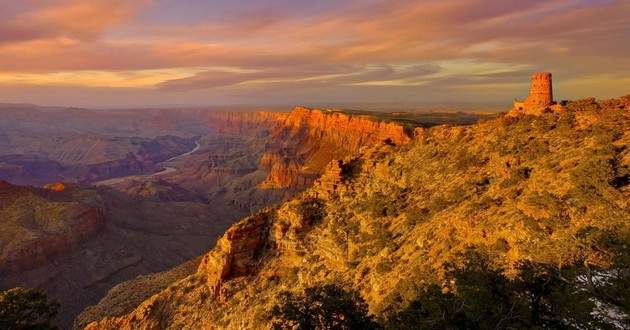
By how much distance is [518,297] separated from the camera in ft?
53.7

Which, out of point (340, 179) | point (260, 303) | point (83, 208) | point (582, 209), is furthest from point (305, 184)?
point (582, 209)

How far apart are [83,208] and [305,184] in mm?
83984

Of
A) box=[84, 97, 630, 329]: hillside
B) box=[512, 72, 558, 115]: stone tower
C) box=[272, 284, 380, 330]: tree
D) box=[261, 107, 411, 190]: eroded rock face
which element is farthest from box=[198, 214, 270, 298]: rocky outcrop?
box=[261, 107, 411, 190]: eroded rock face

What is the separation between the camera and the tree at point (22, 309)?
85.6 feet

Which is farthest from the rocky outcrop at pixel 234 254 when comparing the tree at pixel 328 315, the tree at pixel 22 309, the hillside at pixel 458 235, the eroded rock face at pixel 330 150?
the eroded rock face at pixel 330 150

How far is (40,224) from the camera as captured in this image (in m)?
99.2

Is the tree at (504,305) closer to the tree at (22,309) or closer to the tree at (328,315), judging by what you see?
the tree at (328,315)

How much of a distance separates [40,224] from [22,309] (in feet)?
294

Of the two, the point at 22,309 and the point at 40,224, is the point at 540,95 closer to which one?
the point at 22,309

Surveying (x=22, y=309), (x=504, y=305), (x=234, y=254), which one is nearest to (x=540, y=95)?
(x=504, y=305)

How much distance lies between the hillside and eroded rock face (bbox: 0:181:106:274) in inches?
2353

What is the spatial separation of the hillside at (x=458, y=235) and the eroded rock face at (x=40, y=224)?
2353 inches

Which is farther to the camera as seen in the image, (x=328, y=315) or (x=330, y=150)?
(x=330, y=150)

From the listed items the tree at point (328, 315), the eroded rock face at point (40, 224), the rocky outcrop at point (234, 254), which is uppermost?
the tree at point (328, 315)
